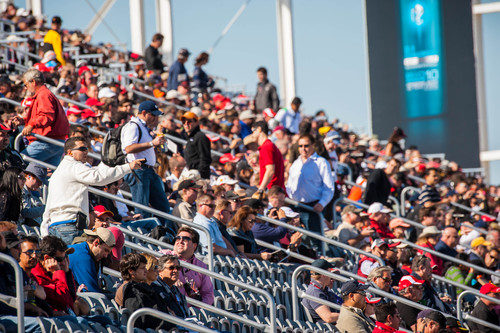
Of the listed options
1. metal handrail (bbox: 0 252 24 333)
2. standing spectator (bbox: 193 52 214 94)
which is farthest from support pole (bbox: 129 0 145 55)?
metal handrail (bbox: 0 252 24 333)

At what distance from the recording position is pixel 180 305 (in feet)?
24.9

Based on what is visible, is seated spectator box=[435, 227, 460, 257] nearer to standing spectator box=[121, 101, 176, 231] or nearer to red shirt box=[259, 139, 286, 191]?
red shirt box=[259, 139, 286, 191]

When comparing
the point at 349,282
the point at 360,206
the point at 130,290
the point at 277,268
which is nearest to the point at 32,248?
the point at 130,290

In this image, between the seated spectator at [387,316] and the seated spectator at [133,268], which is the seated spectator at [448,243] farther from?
the seated spectator at [133,268]

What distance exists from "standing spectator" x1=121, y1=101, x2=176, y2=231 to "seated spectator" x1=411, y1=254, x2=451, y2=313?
2913mm

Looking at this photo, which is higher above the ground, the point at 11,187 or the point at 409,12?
the point at 409,12

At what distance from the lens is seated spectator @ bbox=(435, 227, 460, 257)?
1334 centimetres

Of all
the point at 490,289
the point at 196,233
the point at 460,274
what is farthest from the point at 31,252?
the point at 460,274

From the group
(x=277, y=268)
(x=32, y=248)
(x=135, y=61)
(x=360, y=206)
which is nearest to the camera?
(x=32, y=248)

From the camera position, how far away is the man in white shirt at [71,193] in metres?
8.04

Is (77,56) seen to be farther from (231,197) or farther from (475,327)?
(475,327)

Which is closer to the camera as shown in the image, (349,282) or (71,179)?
(71,179)

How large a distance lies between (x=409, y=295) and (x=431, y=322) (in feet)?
4.49

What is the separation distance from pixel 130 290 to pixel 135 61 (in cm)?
1563
